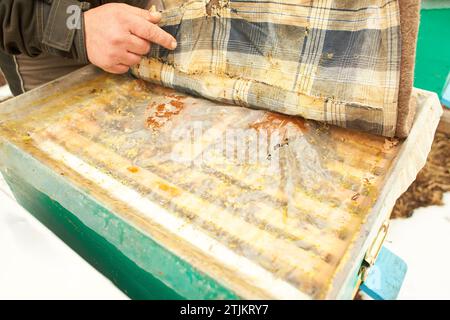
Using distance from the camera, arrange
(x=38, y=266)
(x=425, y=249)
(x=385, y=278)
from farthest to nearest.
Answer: (x=425, y=249) → (x=385, y=278) → (x=38, y=266)

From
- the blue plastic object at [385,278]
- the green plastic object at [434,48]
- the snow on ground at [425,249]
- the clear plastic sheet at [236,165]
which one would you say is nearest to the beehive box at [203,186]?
the clear plastic sheet at [236,165]

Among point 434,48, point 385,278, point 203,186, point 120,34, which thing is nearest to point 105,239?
point 203,186

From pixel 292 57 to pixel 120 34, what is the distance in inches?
20.2

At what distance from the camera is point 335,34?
908 mm

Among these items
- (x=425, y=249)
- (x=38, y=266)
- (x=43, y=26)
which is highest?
(x=43, y=26)

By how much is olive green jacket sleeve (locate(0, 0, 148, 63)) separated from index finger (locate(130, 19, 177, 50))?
17 centimetres

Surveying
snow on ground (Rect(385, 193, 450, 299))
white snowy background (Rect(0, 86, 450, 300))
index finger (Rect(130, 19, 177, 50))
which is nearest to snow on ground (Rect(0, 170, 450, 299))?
white snowy background (Rect(0, 86, 450, 300))

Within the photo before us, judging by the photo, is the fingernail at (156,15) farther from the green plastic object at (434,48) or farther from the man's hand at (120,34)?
the green plastic object at (434,48)

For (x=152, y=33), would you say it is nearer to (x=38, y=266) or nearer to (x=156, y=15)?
(x=156, y=15)

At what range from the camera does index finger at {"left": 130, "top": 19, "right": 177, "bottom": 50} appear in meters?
1.02

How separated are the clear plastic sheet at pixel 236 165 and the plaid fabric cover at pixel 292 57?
Result: 0.21 feet

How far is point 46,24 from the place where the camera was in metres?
1.03

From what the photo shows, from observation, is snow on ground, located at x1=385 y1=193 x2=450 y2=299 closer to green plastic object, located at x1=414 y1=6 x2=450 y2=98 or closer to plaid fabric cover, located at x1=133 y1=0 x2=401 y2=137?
green plastic object, located at x1=414 y1=6 x2=450 y2=98
